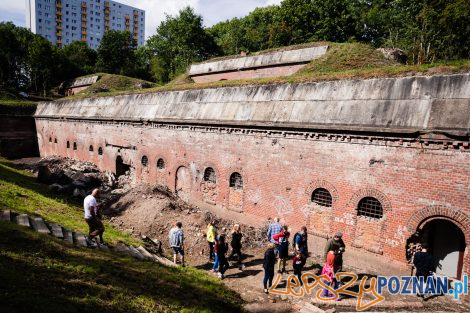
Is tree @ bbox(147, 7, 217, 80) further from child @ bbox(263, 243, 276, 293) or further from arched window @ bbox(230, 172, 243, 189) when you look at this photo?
child @ bbox(263, 243, 276, 293)

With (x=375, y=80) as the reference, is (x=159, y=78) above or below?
above

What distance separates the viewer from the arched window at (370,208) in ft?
32.9

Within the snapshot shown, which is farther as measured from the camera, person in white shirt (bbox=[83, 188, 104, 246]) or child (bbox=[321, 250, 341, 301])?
person in white shirt (bbox=[83, 188, 104, 246])

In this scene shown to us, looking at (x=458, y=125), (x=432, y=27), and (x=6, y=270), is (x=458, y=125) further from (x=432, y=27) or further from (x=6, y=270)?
(x=432, y=27)

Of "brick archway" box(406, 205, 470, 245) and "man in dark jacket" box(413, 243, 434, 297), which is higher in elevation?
"brick archway" box(406, 205, 470, 245)

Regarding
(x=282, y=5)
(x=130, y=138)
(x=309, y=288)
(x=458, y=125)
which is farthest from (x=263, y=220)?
(x=282, y=5)

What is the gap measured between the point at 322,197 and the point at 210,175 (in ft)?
18.4

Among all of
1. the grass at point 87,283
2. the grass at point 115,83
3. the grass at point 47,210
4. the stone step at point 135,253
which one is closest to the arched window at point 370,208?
the grass at point 87,283

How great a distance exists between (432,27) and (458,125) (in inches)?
661

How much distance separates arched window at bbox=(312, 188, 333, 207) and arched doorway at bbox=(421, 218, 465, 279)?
292 centimetres

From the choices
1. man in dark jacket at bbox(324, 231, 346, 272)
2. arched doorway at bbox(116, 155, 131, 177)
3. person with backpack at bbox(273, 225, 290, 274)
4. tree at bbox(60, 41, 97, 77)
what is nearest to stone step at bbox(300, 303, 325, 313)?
man in dark jacket at bbox(324, 231, 346, 272)

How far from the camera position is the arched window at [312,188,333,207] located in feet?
36.3

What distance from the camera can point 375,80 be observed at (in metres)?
10.5

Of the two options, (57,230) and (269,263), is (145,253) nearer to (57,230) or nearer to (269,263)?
(57,230)
